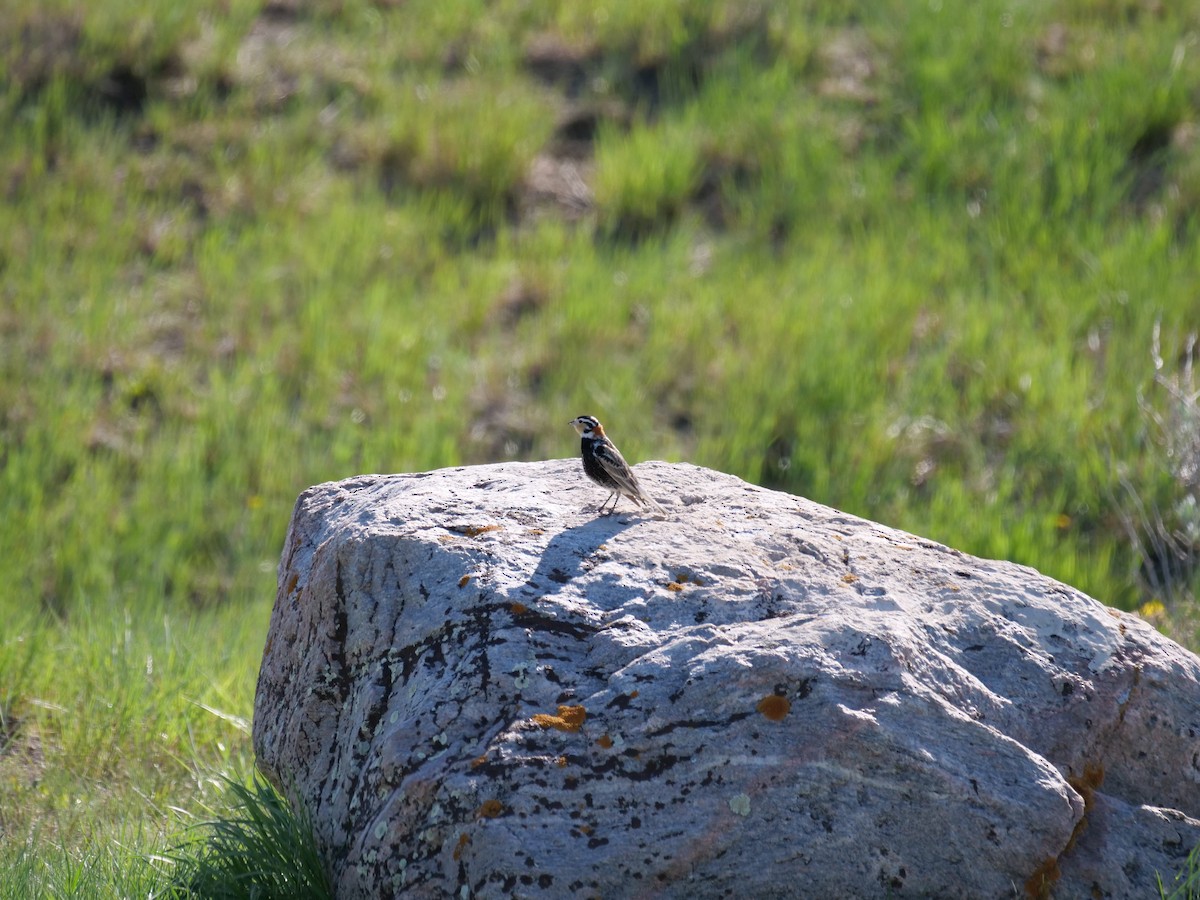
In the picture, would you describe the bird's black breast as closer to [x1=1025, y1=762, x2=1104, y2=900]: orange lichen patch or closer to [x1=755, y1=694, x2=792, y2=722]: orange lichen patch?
[x1=755, y1=694, x2=792, y2=722]: orange lichen patch

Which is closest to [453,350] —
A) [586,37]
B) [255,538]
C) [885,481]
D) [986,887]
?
[255,538]

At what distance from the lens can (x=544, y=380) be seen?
9.38m

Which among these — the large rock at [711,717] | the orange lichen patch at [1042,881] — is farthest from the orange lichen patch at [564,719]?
the orange lichen patch at [1042,881]

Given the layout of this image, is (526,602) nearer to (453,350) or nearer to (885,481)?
(885,481)

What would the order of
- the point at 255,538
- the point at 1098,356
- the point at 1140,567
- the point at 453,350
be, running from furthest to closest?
1. the point at 453,350
2. the point at 1098,356
3. the point at 255,538
4. the point at 1140,567

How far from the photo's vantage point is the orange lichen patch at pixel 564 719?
3.31 meters

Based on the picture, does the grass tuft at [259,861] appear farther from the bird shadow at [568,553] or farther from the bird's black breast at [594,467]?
the bird's black breast at [594,467]

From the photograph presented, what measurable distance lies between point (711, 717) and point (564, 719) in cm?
41

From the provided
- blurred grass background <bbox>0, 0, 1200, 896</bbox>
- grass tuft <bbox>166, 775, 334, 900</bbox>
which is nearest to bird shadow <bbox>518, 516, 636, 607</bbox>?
grass tuft <bbox>166, 775, 334, 900</bbox>

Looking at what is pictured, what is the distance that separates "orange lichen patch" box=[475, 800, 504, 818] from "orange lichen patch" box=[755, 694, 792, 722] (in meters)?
0.75

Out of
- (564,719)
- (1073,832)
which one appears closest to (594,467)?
(564,719)

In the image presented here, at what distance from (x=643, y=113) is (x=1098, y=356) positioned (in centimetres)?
510

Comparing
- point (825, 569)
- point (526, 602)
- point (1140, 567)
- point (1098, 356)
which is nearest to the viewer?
point (526, 602)

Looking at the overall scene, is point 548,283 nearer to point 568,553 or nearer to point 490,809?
point 568,553
